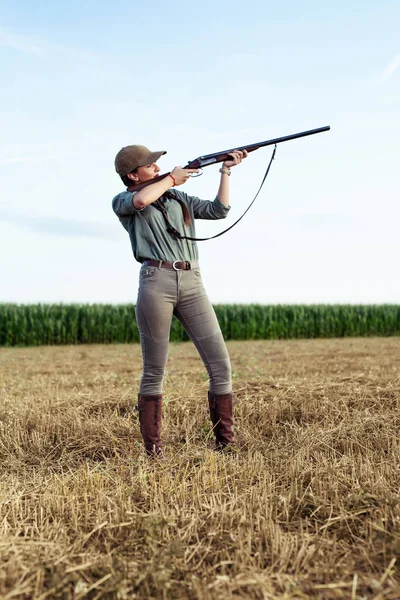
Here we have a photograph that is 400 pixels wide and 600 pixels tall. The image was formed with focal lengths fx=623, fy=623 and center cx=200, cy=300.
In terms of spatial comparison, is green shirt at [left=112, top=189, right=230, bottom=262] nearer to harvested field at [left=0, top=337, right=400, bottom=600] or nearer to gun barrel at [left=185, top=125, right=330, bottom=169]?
gun barrel at [left=185, top=125, right=330, bottom=169]

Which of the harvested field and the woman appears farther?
the woman

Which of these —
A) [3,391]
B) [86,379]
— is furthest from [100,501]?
[86,379]

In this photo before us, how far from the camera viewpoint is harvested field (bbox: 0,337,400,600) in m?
2.71

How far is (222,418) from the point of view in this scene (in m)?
4.74

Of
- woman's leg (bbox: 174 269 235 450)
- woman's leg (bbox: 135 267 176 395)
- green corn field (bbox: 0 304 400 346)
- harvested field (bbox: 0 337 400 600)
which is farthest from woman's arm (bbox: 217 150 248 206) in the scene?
green corn field (bbox: 0 304 400 346)

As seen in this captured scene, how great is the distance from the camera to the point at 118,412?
6242mm

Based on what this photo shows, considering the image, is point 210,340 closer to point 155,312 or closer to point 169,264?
point 155,312

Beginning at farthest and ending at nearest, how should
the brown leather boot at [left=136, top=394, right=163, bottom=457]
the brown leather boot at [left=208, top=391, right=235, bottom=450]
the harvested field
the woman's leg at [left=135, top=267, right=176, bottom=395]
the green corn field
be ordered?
the green corn field, the brown leather boot at [left=208, top=391, right=235, bottom=450], the brown leather boot at [left=136, top=394, right=163, bottom=457], the woman's leg at [left=135, top=267, right=176, bottom=395], the harvested field

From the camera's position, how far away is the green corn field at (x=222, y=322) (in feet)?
70.0

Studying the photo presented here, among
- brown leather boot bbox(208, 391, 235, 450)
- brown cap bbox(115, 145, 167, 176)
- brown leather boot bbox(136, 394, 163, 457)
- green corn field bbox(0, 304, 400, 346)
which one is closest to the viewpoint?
brown cap bbox(115, 145, 167, 176)

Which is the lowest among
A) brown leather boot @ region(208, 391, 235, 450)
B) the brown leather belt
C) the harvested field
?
the harvested field

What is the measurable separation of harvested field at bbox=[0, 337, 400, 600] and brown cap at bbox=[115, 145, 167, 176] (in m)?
2.09

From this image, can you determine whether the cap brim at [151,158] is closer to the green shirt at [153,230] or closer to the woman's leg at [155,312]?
the green shirt at [153,230]

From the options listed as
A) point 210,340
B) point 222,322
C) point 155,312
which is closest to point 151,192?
point 155,312
